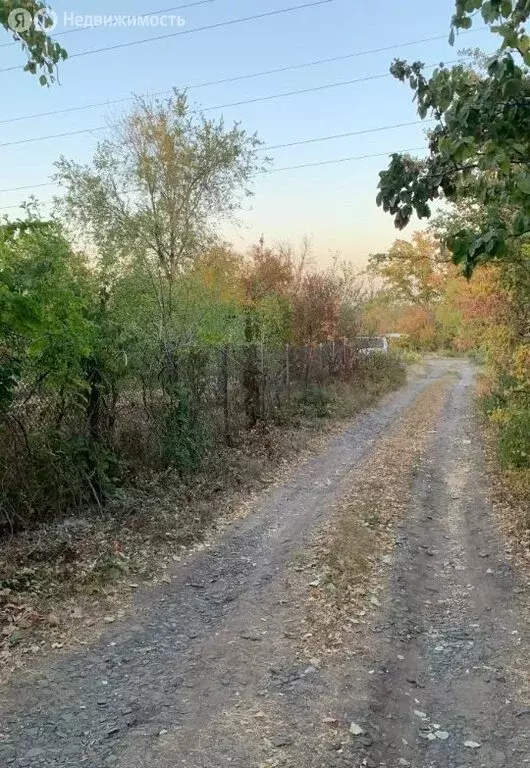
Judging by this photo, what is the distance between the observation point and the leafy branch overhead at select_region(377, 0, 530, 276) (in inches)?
116

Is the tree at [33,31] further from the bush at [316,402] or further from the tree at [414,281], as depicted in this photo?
the tree at [414,281]

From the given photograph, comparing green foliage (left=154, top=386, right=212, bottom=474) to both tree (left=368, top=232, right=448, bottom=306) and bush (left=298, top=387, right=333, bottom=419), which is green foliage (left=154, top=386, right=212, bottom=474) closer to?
bush (left=298, top=387, right=333, bottom=419)

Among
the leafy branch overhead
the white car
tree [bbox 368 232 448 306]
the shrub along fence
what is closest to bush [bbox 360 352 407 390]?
the white car

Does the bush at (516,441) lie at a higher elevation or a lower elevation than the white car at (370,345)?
lower

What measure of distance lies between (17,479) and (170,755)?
3865 mm

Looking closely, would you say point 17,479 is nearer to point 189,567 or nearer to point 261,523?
point 189,567

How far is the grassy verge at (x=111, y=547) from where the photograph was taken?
4.39m

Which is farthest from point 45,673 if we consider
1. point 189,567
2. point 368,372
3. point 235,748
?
point 368,372

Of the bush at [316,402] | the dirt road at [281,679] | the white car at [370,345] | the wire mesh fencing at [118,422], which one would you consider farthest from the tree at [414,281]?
the dirt road at [281,679]

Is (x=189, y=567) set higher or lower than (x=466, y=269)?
lower

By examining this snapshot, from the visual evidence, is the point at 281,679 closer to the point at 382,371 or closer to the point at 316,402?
the point at 316,402

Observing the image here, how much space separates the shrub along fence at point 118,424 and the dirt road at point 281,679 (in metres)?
1.89

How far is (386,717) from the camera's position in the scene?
11.1ft

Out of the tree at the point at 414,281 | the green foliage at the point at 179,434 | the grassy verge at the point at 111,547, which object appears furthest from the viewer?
the tree at the point at 414,281
